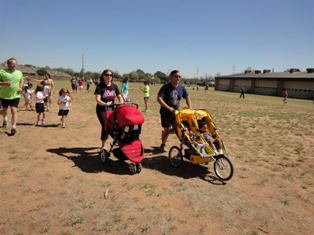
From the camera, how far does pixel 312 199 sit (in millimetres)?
4891

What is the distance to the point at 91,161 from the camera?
251 inches

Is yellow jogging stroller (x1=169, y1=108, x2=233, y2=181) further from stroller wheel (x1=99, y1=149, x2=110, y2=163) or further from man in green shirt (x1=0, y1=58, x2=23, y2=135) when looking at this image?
man in green shirt (x1=0, y1=58, x2=23, y2=135)

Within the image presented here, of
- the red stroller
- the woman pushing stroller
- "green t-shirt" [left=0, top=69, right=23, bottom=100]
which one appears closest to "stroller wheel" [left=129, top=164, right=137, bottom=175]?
the red stroller

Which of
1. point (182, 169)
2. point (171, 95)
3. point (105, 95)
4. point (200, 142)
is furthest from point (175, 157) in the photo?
point (105, 95)

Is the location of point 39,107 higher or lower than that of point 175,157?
higher

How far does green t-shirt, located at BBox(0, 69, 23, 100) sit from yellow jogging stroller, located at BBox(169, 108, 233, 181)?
4.86 meters

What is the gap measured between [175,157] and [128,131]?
49.9 inches

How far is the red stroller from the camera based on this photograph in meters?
5.54

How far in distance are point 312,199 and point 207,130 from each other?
7.41 ft

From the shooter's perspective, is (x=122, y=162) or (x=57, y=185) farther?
(x=122, y=162)

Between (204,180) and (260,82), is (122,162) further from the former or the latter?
(260,82)

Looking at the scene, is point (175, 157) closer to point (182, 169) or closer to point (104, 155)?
point (182, 169)

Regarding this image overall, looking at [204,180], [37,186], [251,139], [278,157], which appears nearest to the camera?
[37,186]

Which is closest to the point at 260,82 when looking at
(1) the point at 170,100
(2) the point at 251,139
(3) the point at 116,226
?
(2) the point at 251,139
